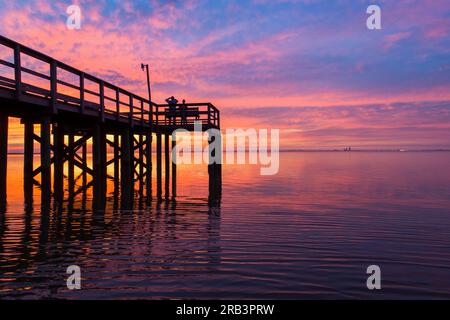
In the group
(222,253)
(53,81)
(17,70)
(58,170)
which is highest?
(53,81)

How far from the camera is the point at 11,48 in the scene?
9.55 meters

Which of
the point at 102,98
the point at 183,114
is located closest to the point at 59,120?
the point at 102,98

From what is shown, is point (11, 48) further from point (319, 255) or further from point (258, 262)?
point (319, 255)

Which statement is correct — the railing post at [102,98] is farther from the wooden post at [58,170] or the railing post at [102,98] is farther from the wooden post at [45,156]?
the wooden post at [45,156]

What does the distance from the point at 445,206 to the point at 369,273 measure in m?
12.1

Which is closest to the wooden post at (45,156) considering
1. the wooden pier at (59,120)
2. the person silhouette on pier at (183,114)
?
the wooden pier at (59,120)

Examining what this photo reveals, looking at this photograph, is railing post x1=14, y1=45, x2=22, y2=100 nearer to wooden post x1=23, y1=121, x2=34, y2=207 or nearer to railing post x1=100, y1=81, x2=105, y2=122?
railing post x1=100, y1=81, x2=105, y2=122

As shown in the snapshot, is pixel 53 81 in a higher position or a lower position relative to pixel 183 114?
lower

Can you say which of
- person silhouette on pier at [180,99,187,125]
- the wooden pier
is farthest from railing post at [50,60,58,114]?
person silhouette on pier at [180,99,187,125]

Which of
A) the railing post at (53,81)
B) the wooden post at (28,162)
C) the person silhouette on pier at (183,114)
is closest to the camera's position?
the railing post at (53,81)

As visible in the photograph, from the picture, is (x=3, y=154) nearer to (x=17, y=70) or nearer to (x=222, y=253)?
(x=17, y=70)

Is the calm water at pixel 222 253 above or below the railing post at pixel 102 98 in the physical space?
below
